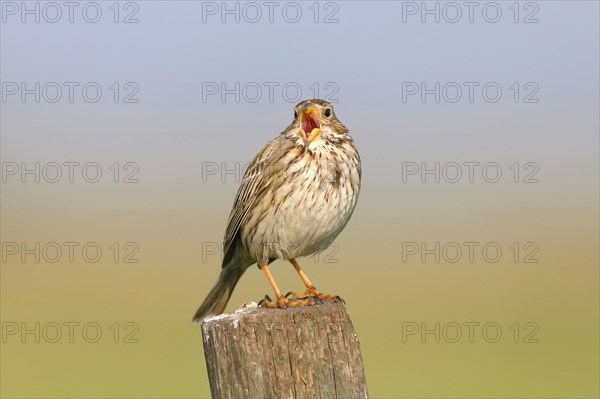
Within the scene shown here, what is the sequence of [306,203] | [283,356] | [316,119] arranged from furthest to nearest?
[316,119] < [306,203] < [283,356]

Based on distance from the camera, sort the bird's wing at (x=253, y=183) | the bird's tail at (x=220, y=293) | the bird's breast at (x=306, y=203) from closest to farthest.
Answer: the bird's breast at (x=306, y=203)
the bird's wing at (x=253, y=183)
the bird's tail at (x=220, y=293)

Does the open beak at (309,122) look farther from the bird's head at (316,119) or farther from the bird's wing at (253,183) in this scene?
the bird's wing at (253,183)

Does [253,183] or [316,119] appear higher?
[316,119]

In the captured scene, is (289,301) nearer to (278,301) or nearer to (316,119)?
(278,301)

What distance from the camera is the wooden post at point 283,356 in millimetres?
4660

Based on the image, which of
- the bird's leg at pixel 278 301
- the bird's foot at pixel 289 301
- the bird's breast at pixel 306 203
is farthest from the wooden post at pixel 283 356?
the bird's breast at pixel 306 203

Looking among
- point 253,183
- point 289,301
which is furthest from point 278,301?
point 253,183

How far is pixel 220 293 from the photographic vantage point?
323 inches

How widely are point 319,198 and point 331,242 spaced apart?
0.68 m

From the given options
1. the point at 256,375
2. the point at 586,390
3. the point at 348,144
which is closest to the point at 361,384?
the point at 256,375

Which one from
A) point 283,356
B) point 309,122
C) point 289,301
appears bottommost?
point 283,356

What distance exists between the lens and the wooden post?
183 inches

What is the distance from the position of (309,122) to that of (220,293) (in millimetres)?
1673

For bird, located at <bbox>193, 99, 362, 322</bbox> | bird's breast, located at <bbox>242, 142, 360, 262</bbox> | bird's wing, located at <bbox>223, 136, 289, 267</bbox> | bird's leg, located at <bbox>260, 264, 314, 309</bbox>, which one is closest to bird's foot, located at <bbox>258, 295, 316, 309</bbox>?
bird's leg, located at <bbox>260, 264, 314, 309</bbox>
